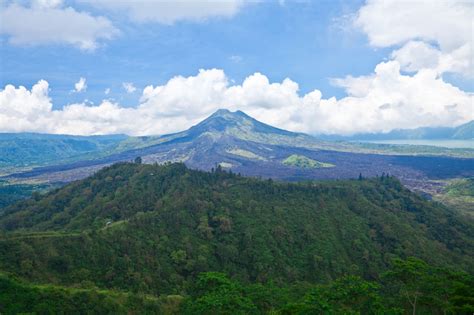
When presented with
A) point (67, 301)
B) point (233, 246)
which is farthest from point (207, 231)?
point (67, 301)

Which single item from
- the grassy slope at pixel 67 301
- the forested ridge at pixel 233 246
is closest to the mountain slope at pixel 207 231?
the forested ridge at pixel 233 246

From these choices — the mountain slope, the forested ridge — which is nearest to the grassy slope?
the forested ridge

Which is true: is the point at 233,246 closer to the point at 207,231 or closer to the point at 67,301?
the point at 207,231

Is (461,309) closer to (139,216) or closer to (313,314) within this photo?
(313,314)

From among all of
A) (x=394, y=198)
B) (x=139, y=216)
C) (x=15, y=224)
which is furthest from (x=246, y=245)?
(x=394, y=198)

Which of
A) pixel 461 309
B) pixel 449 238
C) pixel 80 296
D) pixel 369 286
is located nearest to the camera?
pixel 461 309

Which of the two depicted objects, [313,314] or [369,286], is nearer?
[313,314]
